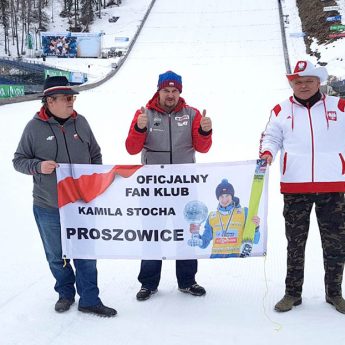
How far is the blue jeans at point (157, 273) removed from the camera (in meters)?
4.20

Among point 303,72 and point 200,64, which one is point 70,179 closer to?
point 303,72

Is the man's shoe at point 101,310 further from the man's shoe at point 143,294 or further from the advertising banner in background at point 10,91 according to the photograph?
the advertising banner in background at point 10,91

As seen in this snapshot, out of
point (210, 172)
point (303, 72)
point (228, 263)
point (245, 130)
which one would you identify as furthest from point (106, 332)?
point (245, 130)

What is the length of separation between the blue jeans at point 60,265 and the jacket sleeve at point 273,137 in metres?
1.63

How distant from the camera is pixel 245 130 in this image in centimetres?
1420

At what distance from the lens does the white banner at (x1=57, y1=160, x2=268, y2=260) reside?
12.9ft

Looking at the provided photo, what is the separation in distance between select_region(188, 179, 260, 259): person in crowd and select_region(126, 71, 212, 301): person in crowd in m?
0.40

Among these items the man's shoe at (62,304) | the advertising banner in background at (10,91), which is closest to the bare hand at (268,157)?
the man's shoe at (62,304)

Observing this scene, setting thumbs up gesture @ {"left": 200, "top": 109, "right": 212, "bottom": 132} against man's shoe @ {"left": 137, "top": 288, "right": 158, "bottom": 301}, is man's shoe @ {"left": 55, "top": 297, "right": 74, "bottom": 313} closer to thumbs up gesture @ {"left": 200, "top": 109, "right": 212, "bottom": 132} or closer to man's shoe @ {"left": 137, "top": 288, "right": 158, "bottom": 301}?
man's shoe @ {"left": 137, "top": 288, "right": 158, "bottom": 301}

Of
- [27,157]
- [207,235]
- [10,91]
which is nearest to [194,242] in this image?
[207,235]

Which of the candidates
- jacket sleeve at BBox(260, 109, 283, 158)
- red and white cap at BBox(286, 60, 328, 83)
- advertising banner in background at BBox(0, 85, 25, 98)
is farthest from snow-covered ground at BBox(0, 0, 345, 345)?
advertising banner in background at BBox(0, 85, 25, 98)

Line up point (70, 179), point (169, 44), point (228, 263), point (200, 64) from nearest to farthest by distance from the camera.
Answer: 1. point (70, 179)
2. point (228, 263)
3. point (200, 64)
4. point (169, 44)

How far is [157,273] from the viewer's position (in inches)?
166

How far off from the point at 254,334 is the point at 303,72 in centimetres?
189
